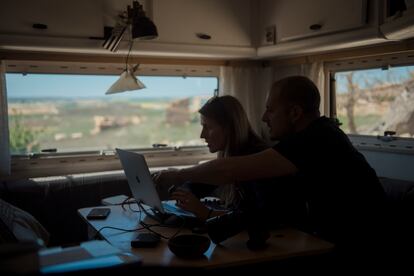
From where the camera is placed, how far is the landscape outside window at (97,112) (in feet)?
10.3

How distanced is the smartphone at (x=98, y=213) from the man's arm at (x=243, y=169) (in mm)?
454

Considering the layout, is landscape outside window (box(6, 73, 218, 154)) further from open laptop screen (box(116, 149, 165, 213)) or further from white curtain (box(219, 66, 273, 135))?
open laptop screen (box(116, 149, 165, 213))

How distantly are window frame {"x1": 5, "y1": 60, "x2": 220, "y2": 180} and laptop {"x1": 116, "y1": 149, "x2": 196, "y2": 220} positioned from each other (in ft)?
4.17

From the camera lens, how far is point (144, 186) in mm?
1929

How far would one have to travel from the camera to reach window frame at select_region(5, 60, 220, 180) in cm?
308

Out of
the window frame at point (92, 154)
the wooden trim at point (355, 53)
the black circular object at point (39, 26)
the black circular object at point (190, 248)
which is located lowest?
the black circular object at point (190, 248)

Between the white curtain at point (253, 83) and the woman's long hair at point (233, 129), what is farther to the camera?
the white curtain at point (253, 83)

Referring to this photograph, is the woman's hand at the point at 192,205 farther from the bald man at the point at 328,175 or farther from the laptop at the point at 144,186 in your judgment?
the bald man at the point at 328,175

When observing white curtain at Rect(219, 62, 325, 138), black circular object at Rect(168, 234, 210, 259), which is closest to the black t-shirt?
black circular object at Rect(168, 234, 210, 259)

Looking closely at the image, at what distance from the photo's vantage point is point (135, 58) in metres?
3.35

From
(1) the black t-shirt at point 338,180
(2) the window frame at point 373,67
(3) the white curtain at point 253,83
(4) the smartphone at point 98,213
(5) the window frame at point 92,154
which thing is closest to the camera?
(1) the black t-shirt at point 338,180

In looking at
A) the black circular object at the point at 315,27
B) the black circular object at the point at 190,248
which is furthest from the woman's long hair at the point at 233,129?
the black circular object at the point at 315,27

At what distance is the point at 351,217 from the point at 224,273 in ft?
1.66

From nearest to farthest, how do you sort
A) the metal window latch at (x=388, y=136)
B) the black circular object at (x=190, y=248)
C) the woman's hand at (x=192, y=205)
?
the black circular object at (x=190, y=248) < the woman's hand at (x=192, y=205) < the metal window latch at (x=388, y=136)
